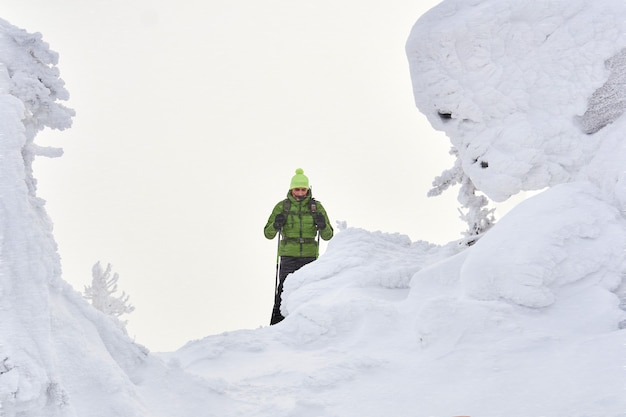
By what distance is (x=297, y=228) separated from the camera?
9969 millimetres

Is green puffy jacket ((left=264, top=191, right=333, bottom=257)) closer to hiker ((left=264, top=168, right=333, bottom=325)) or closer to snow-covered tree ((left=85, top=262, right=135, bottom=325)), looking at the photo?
hiker ((left=264, top=168, right=333, bottom=325))

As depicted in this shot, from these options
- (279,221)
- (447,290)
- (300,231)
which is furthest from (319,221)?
(447,290)

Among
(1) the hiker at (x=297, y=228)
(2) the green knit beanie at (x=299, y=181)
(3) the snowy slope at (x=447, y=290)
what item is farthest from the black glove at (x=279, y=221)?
(3) the snowy slope at (x=447, y=290)

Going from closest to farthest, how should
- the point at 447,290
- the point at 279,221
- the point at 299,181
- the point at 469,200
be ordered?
the point at 447,290 < the point at 469,200 < the point at 279,221 < the point at 299,181

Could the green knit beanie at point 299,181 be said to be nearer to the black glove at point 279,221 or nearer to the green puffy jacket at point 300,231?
the green puffy jacket at point 300,231

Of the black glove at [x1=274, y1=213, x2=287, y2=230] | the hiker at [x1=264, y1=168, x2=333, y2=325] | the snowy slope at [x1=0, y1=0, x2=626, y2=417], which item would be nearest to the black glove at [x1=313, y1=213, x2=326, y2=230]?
the hiker at [x1=264, y1=168, x2=333, y2=325]

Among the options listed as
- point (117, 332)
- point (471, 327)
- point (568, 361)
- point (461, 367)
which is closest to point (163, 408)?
point (117, 332)

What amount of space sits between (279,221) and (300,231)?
0.38 metres

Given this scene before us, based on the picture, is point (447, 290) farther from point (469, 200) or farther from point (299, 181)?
point (299, 181)

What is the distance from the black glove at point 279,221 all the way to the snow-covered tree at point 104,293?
3.00 meters

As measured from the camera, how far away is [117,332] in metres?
4.21

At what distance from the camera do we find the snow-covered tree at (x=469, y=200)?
847 centimetres

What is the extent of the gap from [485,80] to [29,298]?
17.2ft

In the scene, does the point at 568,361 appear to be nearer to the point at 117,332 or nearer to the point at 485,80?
the point at 117,332
